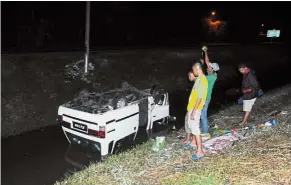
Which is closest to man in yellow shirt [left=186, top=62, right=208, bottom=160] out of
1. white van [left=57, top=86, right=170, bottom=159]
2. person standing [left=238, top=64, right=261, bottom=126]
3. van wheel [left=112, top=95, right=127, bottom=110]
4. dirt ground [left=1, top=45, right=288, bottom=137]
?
white van [left=57, top=86, right=170, bottom=159]

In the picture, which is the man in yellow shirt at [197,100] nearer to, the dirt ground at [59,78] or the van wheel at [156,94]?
the van wheel at [156,94]

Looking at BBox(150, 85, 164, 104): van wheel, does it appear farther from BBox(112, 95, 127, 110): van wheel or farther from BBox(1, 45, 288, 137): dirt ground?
BBox(1, 45, 288, 137): dirt ground

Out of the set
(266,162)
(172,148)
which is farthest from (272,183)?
(172,148)

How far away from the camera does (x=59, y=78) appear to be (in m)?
13.6

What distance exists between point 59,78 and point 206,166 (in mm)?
9169

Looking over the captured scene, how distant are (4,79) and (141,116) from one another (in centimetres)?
625

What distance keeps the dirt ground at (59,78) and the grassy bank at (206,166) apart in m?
3.94

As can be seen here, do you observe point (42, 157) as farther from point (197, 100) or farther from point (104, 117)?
point (197, 100)

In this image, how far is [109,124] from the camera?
7273mm

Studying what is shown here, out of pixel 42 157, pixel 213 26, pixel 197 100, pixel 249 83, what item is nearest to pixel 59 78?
pixel 42 157

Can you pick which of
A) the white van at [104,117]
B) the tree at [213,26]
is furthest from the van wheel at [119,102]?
the tree at [213,26]

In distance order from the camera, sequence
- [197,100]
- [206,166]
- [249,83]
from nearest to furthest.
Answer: [206,166]
[197,100]
[249,83]

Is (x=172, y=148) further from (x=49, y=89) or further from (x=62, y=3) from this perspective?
(x=62, y=3)

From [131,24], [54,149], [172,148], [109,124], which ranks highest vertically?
[131,24]
